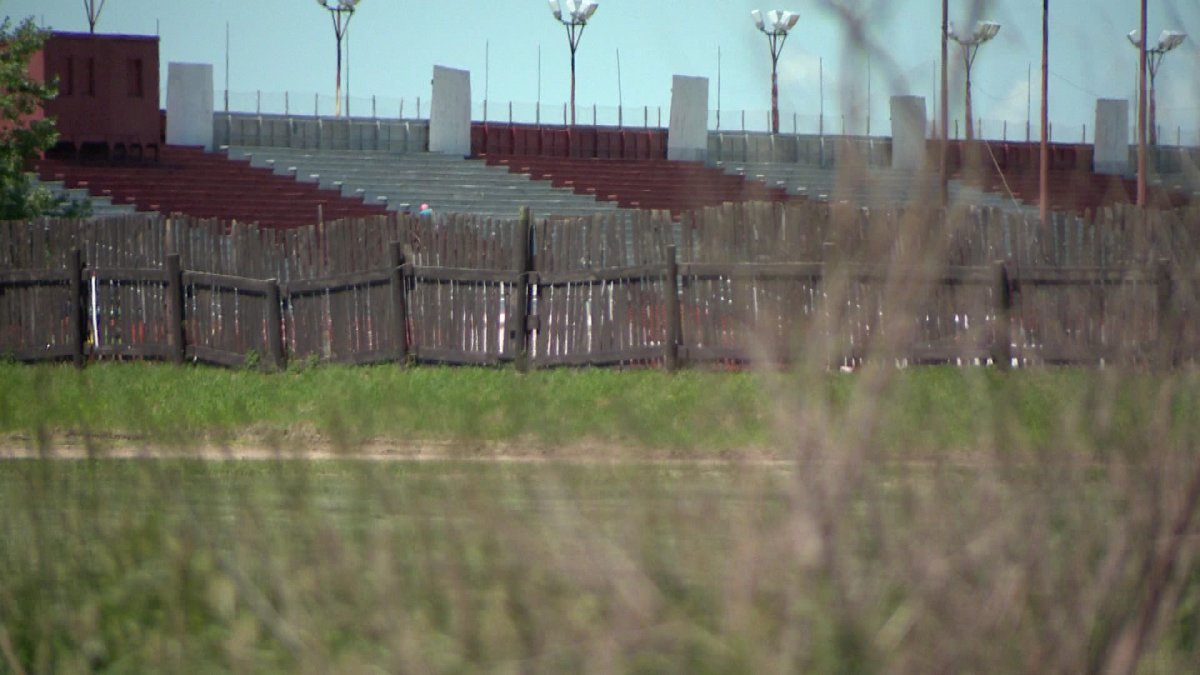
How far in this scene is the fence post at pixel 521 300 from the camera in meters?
14.6

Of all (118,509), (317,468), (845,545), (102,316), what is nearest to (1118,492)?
(845,545)

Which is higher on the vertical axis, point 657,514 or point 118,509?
point 657,514

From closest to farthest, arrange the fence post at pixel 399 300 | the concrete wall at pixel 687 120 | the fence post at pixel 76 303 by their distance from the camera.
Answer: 1. the fence post at pixel 399 300
2. the fence post at pixel 76 303
3. the concrete wall at pixel 687 120

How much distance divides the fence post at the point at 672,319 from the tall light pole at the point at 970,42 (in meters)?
10.9

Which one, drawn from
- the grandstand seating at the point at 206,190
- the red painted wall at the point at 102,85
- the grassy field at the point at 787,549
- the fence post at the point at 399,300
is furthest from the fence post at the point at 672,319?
the red painted wall at the point at 102,85

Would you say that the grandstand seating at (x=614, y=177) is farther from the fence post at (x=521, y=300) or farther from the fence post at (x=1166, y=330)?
the fence post at (x=1166, y=330)

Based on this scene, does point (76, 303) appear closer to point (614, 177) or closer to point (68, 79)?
point (68, 79)

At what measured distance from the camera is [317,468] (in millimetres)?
9391

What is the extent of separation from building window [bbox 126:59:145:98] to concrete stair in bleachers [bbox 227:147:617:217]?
16.3 ft

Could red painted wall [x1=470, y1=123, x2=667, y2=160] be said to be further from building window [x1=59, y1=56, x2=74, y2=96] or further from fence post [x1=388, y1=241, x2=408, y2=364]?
fence post [x1=388, y1=241, x2=408, y2=364]

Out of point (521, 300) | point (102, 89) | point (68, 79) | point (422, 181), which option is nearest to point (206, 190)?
point (102, 89)

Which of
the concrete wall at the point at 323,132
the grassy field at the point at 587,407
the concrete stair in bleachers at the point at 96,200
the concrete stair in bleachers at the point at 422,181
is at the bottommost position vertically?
the grassy field at the point at 587,407

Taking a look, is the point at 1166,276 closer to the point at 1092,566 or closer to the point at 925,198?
the point at 1092,566

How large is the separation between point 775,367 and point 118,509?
386 centimetres
